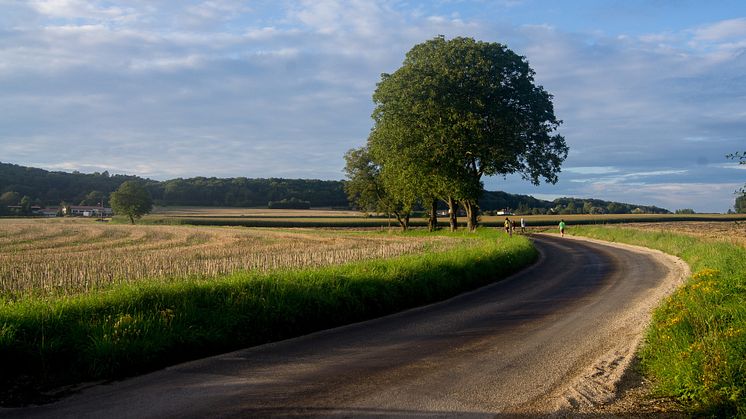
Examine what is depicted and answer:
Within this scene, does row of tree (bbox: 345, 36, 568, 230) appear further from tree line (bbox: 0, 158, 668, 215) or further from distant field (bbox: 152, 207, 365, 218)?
tree line (bbox: 0, 158, 668, 215)

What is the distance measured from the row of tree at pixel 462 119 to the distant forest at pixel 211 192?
76.6m

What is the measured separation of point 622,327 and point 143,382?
8.55 m

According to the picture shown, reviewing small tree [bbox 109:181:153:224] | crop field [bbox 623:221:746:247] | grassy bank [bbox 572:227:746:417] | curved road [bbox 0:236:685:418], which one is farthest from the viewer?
small tree [bbox 109:181:153:224]

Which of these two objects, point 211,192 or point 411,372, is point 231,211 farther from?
point 411,372

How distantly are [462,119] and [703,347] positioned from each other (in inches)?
1291

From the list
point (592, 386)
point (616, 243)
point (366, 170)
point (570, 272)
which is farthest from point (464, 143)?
point (592, 386)

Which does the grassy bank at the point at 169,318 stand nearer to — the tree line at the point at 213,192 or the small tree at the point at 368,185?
the small tree at the point at 368,185

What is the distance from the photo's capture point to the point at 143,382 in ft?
24.3

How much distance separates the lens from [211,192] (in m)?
130

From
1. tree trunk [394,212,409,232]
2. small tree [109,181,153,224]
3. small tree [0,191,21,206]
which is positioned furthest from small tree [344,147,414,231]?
small tree [0,191,21,206]

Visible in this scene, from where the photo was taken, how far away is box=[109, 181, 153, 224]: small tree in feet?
331

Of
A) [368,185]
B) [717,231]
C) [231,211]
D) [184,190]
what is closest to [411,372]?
[717,231]

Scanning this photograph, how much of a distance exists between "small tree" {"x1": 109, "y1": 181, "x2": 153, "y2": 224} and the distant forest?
22.9 meters

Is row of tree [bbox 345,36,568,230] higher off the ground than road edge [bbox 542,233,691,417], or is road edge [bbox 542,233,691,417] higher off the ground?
row of tree [bbox 345,36,568,230]
